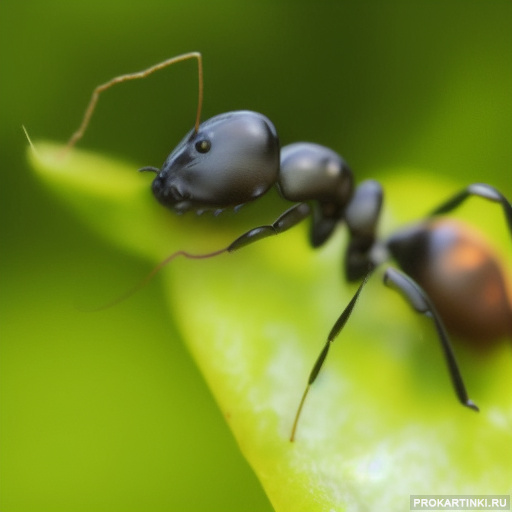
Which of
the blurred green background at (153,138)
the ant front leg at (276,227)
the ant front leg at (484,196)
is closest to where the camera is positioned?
the blurred green background at (153,138)

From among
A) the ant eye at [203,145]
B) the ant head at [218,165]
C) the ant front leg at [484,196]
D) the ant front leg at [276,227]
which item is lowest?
the ant front leg at [484,196]

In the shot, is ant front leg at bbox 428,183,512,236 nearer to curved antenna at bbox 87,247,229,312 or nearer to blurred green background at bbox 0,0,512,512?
blurred green background at bbox 0,0,512,512

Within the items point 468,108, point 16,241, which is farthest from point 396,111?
point 16,241

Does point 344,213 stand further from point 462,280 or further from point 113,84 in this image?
point 113,84

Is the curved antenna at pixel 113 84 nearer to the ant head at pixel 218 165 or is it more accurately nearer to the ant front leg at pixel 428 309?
the ant head at pixel 218 165

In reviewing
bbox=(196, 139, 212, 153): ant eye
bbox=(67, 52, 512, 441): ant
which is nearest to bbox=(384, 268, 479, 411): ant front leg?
bbox=(67, 52, 512, 441): ant

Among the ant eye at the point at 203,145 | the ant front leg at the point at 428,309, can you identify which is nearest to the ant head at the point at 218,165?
the ant eye at the point at 203,145
